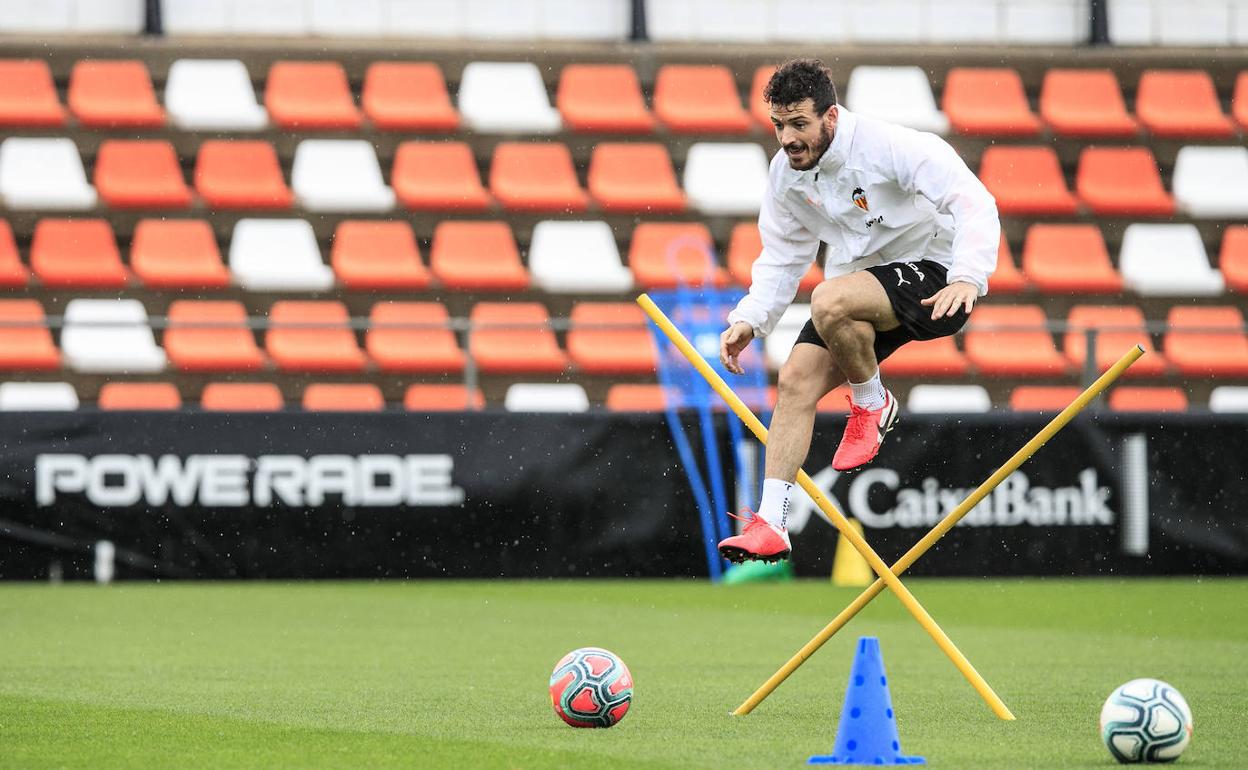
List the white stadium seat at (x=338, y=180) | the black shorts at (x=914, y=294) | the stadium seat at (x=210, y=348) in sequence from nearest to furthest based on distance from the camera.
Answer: the black shorts at (x=914, y=294)
the stadium seat at (x=210, y=348)
the white stadium seat at (x=338, y=180)

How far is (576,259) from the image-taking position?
16.7m

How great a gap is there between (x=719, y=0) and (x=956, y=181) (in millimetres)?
12396

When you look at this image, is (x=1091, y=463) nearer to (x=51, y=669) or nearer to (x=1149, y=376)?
(x=1149, y=376)

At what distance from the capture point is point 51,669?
25.1 ft

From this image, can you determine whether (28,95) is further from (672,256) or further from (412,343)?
(672,256)

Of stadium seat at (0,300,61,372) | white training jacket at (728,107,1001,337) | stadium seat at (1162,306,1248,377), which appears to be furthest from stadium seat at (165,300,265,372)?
white training jacket at (728,107,1001,337)

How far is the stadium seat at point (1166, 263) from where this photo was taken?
1697 centimetres

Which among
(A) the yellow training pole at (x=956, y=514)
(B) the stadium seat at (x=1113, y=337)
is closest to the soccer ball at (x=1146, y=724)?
(A) the yellow training pole at (x=956, y=514)

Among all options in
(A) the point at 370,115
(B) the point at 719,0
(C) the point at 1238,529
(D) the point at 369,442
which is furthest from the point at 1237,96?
(D) the point at 369,442

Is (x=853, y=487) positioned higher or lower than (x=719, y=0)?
lower

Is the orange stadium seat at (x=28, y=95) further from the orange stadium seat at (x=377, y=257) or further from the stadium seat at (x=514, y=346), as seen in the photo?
the stadium seat at (x=514, y=346)

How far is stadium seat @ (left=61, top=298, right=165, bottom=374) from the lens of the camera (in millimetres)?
15102

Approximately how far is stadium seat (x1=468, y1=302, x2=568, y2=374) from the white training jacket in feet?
29.9

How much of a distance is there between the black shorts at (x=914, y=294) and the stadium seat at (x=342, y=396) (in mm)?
8475
